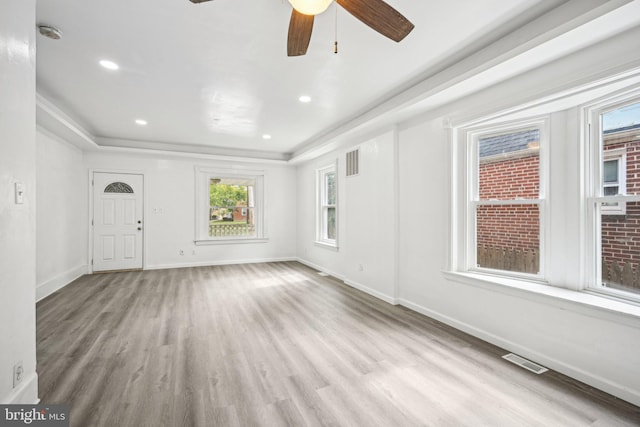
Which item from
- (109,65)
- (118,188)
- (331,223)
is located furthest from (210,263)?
(109,65)

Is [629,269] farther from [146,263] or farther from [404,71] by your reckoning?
[146,263]

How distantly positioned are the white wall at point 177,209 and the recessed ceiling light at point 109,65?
3410mm

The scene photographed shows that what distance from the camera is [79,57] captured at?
8.68ft

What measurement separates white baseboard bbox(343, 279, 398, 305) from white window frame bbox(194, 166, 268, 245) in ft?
9.80

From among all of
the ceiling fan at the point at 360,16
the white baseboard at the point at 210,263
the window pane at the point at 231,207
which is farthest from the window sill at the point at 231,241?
the ceiling fan at the point at 360,16

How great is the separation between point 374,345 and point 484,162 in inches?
87.7

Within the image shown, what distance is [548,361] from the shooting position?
2.28 meters

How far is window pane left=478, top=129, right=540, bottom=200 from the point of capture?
2654 mm

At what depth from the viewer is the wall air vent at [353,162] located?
464 centimetres

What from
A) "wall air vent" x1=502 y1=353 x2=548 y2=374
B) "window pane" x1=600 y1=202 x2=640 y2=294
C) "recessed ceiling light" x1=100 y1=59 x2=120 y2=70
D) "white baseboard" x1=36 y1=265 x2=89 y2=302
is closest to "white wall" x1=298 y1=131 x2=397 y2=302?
"wall air vent" x1=502 y1=353 x2=548 y2=374

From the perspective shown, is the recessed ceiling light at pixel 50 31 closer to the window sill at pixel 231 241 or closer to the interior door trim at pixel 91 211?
the interior door trim at pixel 91 211

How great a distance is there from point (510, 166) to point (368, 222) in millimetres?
2018

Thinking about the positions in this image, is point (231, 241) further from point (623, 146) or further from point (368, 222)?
point (623, 146)

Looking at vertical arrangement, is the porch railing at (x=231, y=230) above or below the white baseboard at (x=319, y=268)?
above
